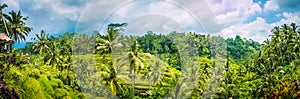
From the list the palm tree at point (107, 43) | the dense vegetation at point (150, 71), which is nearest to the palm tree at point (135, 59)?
the dense vegetation at point (150, 71)

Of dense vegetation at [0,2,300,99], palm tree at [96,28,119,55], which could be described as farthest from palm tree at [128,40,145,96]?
palm tree at [96,28,119,55]

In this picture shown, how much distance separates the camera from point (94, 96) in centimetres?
2691

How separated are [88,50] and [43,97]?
18.8 meters

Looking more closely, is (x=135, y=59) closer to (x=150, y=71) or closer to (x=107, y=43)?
(x=107, y=43)

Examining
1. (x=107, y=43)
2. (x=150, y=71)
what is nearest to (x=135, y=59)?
(x=107, y=43)

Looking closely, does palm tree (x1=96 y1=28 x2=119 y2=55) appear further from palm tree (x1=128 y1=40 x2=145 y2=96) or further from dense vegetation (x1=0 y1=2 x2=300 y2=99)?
palm tree (x1=128 y1=40 x2=145 y2=96)

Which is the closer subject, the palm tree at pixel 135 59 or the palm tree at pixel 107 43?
the palm tree at pixel 135 59

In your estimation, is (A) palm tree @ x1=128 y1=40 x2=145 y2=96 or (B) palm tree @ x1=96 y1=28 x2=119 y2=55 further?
(B) palm tree @ x1=96 y1=28 x2=119 y2=55

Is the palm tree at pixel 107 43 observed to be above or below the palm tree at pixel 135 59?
above

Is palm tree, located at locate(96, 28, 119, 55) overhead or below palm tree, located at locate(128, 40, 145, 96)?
overhead

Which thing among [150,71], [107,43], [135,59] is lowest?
[150,71]

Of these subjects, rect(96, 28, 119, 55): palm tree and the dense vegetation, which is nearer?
the dense vegetation

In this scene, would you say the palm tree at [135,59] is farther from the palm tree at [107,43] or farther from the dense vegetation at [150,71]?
the palm tree at [107,43]

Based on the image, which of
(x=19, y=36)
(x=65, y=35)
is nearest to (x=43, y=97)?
(x=19, y=36)
